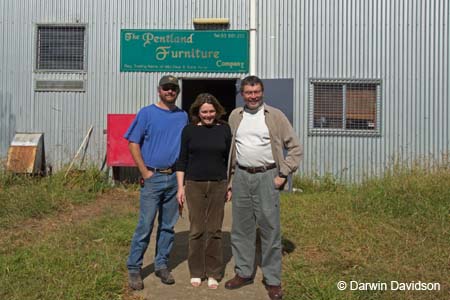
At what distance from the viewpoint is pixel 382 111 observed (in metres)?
9.66

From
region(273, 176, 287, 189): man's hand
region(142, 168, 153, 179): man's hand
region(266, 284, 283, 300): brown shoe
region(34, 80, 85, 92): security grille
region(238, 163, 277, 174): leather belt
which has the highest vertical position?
region(34, 80, 85, 92): security grille

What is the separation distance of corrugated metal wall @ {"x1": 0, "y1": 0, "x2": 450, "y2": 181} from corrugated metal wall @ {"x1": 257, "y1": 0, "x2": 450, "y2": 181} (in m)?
0.02

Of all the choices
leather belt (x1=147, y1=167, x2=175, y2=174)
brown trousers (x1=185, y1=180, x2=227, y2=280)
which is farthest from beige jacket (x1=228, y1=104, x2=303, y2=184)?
leather belt (x1=147, y1=167, x2=175, y2=174)

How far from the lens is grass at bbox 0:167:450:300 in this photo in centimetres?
426

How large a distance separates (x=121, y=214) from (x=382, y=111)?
5.58 metres

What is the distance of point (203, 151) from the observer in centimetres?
434

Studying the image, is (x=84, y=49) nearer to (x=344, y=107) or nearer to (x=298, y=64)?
(x=298, y=64)

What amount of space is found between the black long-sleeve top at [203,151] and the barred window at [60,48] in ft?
21.3

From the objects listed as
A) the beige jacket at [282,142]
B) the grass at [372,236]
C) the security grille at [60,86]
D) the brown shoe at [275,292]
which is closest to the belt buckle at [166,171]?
the beige jacket at [282,142]

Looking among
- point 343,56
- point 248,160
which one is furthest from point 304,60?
point 248,160

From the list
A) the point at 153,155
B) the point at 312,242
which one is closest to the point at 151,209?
the point at 153,155

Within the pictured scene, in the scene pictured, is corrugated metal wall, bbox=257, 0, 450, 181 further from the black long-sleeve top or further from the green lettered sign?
the black long-sleeve top

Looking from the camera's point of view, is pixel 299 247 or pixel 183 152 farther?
pixel 299 247

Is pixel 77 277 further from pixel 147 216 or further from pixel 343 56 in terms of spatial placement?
pixel 343 56
